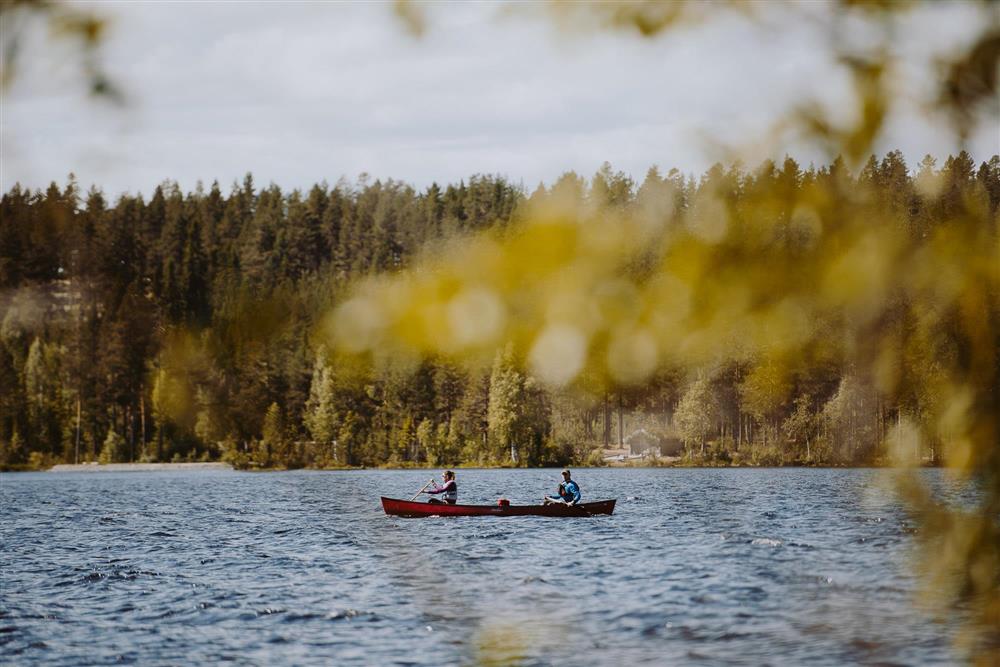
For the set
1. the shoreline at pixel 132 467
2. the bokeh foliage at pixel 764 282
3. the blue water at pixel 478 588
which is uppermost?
the bokeh foliage at pixel 764 282

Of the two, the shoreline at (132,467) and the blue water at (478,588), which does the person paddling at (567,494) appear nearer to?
the blue water at (478,588)

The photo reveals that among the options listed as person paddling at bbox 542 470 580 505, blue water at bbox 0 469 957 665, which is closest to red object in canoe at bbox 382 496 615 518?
person paddling at bbox 542 470 580 505

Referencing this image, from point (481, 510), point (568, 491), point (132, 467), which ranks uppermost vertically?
point (568, 491)

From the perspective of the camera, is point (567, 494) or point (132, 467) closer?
point (567, 494)

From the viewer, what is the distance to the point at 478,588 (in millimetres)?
6066

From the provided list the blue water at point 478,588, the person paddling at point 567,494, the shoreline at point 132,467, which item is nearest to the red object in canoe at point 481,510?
the person paddling at point 567,494

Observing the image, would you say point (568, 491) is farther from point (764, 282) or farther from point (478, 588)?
point (764, 282)

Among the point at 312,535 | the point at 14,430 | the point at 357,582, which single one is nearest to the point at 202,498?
the point at 312,535

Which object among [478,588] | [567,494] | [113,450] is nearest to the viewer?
[478,588]

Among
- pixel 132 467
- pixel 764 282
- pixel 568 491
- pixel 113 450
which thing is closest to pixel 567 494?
pixel 568 491

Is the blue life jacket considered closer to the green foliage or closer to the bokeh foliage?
the bokeh foliage

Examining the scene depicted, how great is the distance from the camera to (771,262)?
2.35 meters

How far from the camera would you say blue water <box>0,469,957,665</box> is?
2982 mm

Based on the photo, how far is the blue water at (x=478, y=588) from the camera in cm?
298
